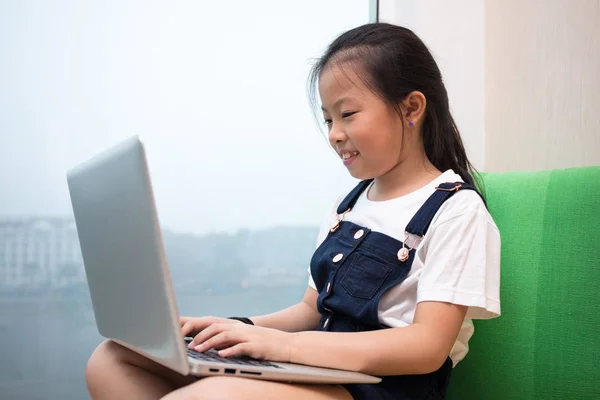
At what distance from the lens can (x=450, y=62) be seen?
1.59m

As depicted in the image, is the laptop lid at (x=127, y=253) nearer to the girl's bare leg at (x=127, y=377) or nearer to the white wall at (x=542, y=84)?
the girl's bare leg at (x=127, y=377)

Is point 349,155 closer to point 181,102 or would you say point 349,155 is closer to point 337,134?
point 337,134

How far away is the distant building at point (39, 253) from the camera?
1.33 meters

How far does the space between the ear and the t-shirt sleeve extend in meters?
0.20

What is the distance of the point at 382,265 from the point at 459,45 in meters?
0.88

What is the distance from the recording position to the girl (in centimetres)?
77

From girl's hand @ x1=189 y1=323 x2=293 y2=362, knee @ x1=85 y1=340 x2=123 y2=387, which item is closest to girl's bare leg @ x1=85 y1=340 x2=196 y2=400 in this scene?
knee @ x1=85 y1=340 x2=123 y2=387

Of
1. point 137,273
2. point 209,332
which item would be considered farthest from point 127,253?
point 209,332

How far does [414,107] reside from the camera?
1.00m

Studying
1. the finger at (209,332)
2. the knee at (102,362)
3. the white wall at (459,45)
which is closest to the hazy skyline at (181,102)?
the white wall at (459,45)

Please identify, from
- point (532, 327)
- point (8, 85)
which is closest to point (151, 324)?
point (532, 327)

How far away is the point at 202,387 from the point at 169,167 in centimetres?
87

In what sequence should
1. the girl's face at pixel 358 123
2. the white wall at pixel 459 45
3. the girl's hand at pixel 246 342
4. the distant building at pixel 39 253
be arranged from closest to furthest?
the girl's hand at pixel 246 342 → the girl's face at pixel 358 123 → the distant building at pixel 39 253 → the white wall at pixel 459 45

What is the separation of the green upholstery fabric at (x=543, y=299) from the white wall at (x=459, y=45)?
21.0 inches
